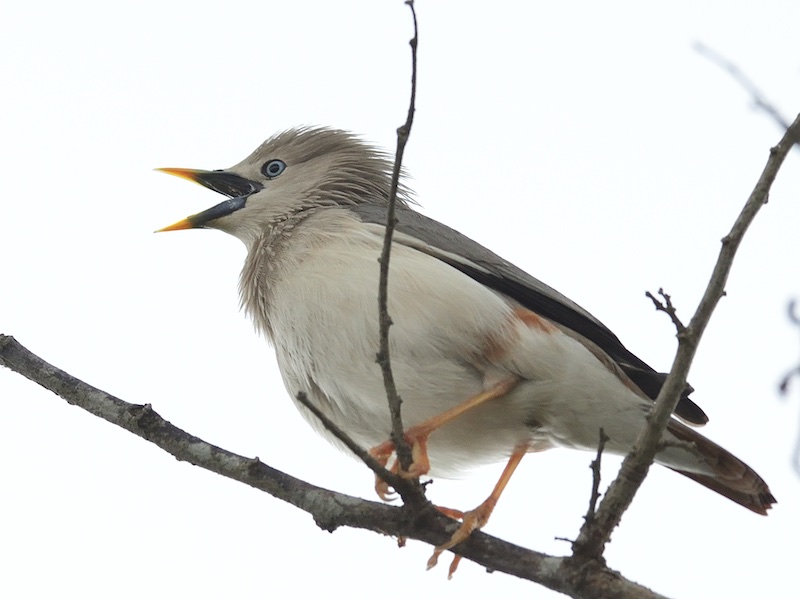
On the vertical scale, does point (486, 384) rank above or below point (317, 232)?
below

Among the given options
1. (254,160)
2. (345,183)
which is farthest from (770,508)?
(254,160)

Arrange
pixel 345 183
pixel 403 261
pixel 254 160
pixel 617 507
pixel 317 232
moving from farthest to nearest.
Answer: pixel 254 160, pixel 345 183, pixel 317 232, pixel 403 261, pixel 617 507

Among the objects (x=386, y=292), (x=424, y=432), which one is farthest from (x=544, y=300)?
(x=386, y=292)

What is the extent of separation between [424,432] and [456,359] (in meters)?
0.46

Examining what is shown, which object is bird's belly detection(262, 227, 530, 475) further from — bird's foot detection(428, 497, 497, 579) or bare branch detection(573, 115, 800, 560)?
bare branch detection(573, 115, 800, 560)

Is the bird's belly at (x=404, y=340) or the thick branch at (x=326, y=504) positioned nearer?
the thick branch at (x=326, y=504)

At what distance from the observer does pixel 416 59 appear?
385cm

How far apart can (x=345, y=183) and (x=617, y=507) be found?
3.37 meters

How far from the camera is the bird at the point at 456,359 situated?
17.1ft

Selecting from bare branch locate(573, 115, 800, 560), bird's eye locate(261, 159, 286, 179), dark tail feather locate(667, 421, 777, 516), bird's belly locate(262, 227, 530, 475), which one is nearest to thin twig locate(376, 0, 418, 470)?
bare branch locate(573, 115, 800, 560)

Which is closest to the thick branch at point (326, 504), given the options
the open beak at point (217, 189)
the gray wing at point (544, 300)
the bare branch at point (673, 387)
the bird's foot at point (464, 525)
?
the bird's foot at point (464, 525)

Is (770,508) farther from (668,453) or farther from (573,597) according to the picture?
(573,597)

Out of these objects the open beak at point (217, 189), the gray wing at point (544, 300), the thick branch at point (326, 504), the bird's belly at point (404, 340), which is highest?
the open beak at point (217, 189)

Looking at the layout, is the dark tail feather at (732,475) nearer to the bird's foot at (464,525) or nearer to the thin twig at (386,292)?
the bird's foot at (464,525)
